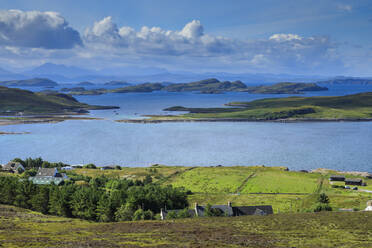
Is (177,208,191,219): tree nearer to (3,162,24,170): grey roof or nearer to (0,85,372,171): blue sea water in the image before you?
(3,162,24,170): grey roof

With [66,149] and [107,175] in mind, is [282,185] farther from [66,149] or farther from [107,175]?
[66,149]

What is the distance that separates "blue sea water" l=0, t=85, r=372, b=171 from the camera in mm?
112312

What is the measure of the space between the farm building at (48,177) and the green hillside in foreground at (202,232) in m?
30.3

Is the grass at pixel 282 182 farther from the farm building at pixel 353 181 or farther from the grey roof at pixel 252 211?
the grey roof at pixel 252 211

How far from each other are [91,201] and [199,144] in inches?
3487

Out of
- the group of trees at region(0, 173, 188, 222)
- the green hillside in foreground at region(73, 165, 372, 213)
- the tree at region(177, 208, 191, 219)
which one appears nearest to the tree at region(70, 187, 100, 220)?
the group of trees at region(0, 173, 188, 222)

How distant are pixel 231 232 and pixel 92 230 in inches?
563

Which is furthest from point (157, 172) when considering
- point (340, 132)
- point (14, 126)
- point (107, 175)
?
point (14, 126)

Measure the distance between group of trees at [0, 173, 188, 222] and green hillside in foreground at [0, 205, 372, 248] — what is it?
6117 millimetres

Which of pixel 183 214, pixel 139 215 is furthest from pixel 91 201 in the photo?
pixel 183 214

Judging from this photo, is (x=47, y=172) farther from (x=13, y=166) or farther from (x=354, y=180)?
(x=354, y=180)

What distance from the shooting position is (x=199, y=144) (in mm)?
138375

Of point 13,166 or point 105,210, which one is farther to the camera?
point 13,166

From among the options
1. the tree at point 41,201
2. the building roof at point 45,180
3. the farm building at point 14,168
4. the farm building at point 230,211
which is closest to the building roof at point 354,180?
the farm building at point 230,211
